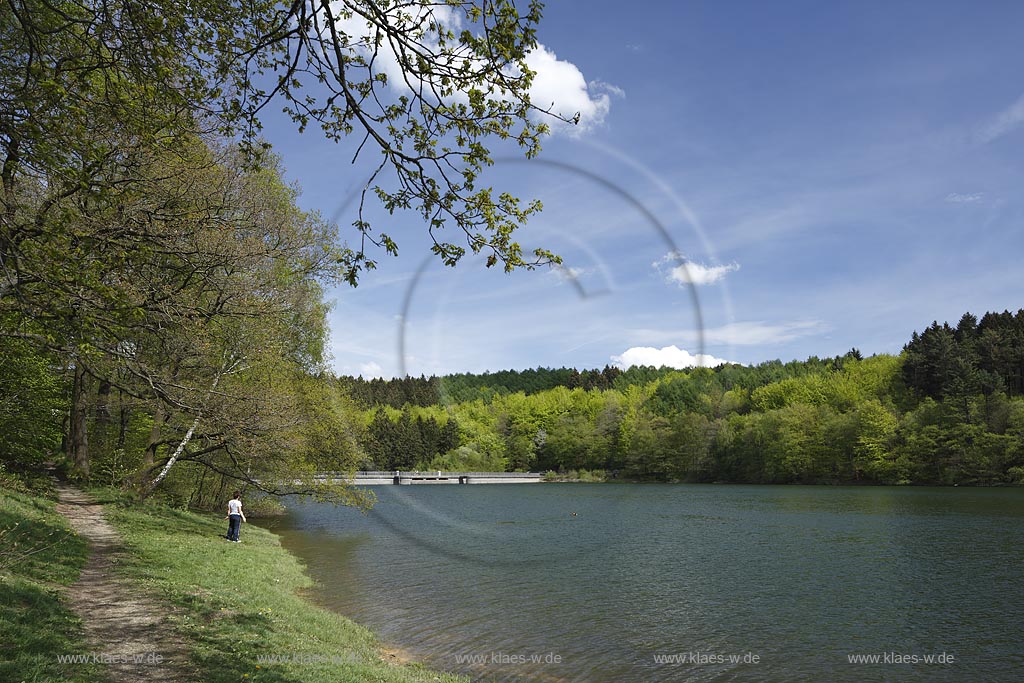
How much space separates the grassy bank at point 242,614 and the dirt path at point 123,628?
1.30ft

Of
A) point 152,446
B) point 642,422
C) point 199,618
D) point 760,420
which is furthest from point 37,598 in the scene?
point 642,422

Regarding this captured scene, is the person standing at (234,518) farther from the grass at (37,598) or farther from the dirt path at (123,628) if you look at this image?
the dirt path at (123,628)

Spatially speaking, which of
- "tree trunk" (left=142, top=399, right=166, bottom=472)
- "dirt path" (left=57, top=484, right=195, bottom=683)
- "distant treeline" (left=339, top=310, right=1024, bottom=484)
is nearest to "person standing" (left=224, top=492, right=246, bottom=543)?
"tree trunk" (left=142, top=399, right=166, bottom=472)

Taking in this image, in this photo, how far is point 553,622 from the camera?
68.8 feet

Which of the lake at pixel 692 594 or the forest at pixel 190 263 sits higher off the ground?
the forest at pixel 190 263

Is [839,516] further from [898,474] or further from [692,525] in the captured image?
[898,474]

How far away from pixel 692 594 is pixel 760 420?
89.7 meters

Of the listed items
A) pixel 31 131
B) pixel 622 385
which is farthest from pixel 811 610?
pixel 622 385

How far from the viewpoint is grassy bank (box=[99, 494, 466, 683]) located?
38.8ft

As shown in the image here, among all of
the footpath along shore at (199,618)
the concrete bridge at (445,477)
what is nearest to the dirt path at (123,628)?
the footpath along shore at (199,618)

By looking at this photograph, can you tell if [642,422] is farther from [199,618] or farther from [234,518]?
[199,618]

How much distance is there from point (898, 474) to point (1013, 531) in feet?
182

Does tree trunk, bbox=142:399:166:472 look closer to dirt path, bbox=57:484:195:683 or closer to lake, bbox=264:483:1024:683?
lake, bbox=264:483:1024:683

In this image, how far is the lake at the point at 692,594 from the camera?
57.1 ft
